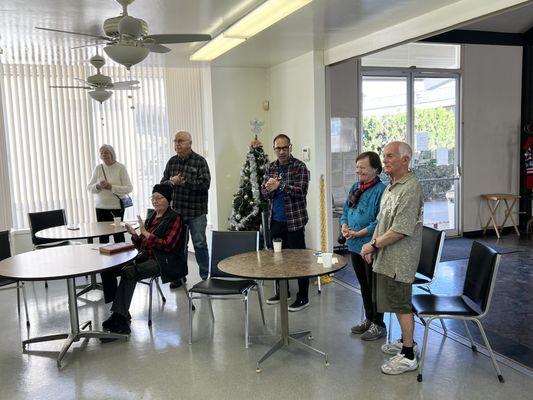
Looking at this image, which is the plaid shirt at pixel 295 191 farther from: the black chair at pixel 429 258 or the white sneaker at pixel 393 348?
the white sneaker at pixel 393 348

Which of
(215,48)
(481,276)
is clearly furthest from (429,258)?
(215,48)

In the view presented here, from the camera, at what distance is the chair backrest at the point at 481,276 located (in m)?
2.92

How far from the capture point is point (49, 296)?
520 cm

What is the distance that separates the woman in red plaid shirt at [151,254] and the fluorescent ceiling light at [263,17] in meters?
1.47

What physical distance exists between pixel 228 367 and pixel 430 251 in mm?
1731

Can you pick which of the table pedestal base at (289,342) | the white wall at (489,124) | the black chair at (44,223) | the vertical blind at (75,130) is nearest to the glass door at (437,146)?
the white wall at (489,124)

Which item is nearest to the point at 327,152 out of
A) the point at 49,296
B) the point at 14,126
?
the point at 49,296

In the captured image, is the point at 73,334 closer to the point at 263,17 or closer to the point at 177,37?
the point at 177,37

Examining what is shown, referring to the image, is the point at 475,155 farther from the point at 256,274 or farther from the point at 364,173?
Answer: the point at 256,274

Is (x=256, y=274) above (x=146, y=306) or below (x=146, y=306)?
above

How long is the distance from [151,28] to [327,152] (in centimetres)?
230

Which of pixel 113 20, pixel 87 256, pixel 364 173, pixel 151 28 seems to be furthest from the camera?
pixel 151 28

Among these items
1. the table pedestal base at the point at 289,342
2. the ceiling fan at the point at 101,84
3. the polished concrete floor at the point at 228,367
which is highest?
the ceiling fan at the point at 101,84

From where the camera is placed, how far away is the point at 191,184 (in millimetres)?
4926
